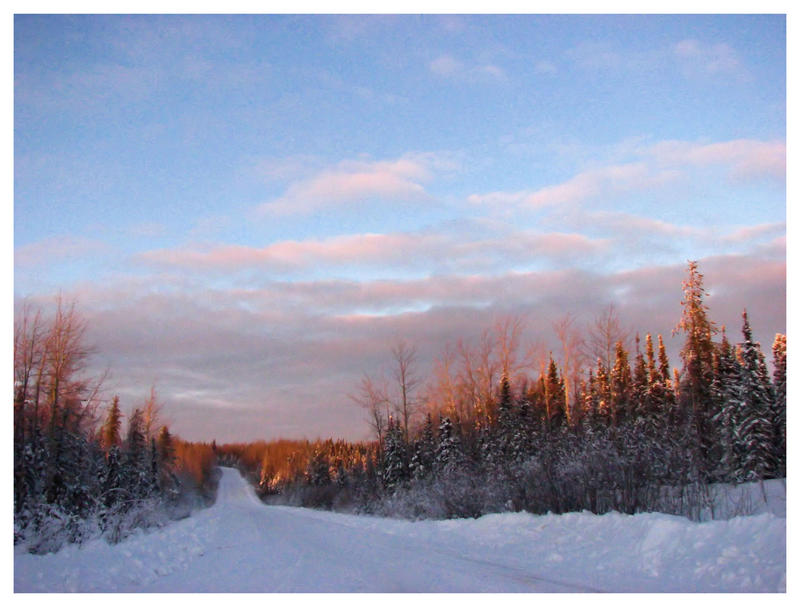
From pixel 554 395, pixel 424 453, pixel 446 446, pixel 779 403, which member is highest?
pixel 779 403

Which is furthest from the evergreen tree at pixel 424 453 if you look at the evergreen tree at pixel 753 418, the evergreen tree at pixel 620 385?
the evergreen tree at pixel 753 418

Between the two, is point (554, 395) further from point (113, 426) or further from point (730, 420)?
point (113, 426)

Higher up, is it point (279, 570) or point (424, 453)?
point (279, 570)

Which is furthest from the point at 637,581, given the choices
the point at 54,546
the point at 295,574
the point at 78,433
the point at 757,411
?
the point at 757,411

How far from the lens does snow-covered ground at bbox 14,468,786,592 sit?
759 centimetres

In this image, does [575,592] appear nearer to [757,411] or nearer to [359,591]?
[359,591]

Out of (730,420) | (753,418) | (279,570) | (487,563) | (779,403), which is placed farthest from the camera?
(730,420)

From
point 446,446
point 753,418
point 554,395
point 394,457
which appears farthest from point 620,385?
point 394,457

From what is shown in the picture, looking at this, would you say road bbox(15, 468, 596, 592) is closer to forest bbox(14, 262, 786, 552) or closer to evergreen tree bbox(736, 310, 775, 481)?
forest bbox(14, 262, 786, 552)

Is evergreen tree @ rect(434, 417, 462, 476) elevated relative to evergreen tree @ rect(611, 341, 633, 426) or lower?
lower

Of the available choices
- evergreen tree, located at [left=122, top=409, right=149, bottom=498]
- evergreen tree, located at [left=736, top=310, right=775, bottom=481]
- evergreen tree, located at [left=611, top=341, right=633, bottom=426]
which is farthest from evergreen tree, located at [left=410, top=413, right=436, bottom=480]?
evergreen tree, located at [left=736, top=310, right=775, bottom=481]

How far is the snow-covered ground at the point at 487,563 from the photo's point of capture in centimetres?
759

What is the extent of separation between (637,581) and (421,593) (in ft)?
9.81

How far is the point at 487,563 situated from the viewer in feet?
32.4
